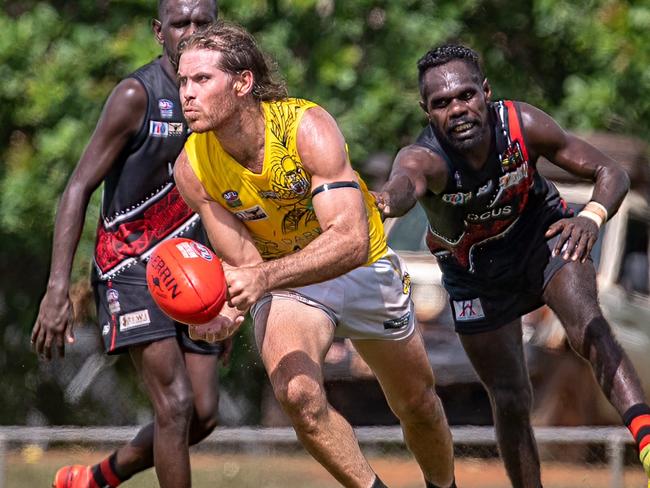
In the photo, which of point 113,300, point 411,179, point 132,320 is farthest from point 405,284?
point 113,300

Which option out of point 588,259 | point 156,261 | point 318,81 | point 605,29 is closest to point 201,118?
point 156,261

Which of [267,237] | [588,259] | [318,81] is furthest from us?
[318,81]

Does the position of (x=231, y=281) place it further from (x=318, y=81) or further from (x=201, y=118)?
(x=318, y=81)

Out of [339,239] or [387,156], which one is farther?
[387,156]

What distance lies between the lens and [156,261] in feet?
17.4

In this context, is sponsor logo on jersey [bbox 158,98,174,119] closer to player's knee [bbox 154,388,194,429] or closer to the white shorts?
the white shorts

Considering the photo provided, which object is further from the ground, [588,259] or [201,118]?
[201,118]

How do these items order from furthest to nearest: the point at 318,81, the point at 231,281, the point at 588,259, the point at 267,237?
the point at 318,81, the point at 588,259, the point at 267,237, the point at 231,281

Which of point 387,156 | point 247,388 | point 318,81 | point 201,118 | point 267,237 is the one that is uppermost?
point 201,118

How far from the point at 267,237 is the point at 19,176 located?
5180 mm

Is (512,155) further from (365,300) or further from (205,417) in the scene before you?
(205,417)

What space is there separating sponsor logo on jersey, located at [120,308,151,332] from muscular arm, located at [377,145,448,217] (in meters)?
1.26

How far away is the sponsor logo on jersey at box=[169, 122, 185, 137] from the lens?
253 inches

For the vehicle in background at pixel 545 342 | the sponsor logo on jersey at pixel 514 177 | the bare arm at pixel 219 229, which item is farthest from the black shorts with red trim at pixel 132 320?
the vehicle in background at pixel 545 342
